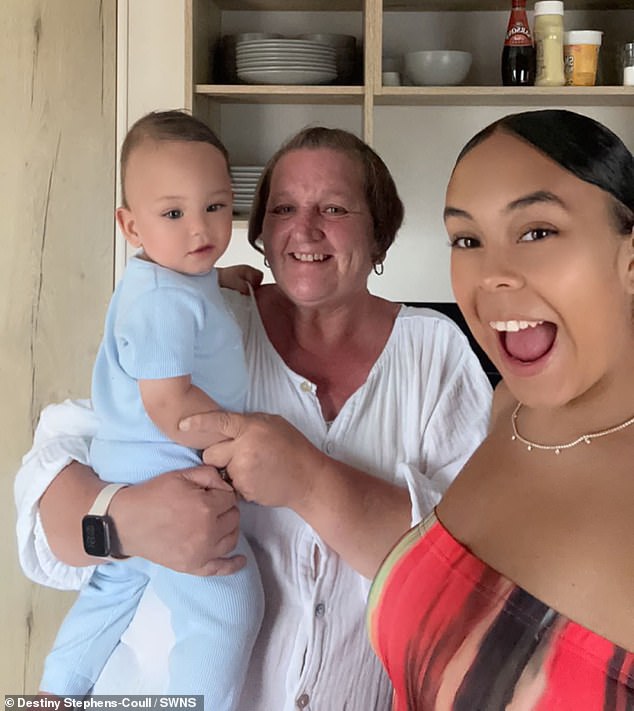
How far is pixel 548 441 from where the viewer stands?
0.78m

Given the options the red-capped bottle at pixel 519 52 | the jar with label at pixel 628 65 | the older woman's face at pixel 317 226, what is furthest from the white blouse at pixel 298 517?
the jar with label at pixel 628 65

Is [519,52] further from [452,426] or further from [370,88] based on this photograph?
[452,426]

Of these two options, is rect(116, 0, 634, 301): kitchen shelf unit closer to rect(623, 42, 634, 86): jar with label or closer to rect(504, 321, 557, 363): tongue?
rect(623, 42, 634, 86): jar with label

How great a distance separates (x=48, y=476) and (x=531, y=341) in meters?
0.83

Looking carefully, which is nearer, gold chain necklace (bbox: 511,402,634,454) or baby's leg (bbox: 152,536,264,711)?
gold chain necklace (bbox: 511,402,634,454)

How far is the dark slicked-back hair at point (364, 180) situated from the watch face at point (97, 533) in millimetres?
500

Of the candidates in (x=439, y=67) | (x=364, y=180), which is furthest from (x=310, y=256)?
(x=439, y=67)

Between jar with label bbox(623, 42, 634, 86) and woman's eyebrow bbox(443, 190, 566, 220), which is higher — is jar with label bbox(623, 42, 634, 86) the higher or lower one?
the higher one

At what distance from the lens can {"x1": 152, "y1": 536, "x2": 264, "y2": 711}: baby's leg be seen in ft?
3.75

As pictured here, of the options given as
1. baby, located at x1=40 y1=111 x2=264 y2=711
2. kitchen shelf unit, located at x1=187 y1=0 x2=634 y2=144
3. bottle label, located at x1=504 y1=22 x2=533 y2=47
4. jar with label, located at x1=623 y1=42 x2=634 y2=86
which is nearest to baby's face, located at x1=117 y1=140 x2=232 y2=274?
baby, located at x1=40 y1=111 x2=264 y2=711

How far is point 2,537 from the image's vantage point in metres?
2.21

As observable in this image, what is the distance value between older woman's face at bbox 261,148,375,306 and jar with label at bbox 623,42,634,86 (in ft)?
3.97

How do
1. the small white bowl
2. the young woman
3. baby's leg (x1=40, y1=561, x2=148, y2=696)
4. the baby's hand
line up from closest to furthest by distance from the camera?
the young woman → baby's leg (x1=40, y1=561, x2=148, y2=696) → the baby's hand → the small white bowl

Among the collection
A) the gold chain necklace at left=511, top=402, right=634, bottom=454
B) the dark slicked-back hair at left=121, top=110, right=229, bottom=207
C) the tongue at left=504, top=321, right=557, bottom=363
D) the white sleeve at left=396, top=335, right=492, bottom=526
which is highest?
the dark slicked-back hair at left=121, top=110, right=229, bottom=207
